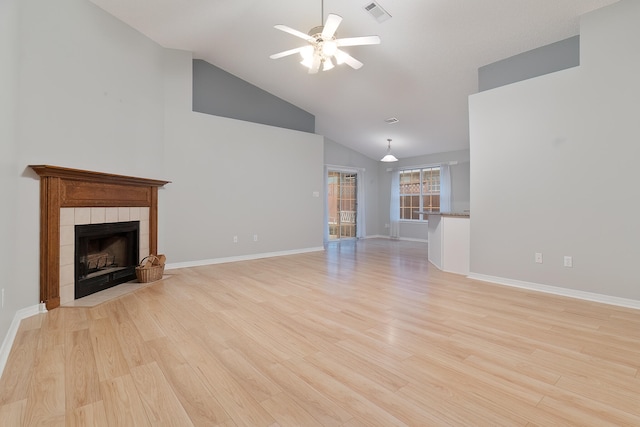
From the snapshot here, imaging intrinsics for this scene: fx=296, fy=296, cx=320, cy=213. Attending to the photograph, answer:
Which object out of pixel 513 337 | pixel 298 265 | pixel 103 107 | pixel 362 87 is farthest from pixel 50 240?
pixel 362 87

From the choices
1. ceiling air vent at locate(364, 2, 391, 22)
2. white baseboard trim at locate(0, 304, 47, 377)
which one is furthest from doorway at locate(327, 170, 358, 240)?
white baseboard trim at locate(0, 304, 47, 377)

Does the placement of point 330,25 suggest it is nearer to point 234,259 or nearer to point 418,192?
point 234,259

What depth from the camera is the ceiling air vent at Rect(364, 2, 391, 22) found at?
3.50 m

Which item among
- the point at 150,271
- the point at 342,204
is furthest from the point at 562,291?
the point at 342,204

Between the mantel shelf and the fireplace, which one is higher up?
the mantel shelf

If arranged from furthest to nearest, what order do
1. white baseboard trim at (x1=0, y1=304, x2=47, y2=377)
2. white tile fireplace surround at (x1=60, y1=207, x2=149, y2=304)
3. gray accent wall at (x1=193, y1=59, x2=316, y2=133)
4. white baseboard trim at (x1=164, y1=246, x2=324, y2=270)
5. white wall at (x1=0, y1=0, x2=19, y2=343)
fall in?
1. gray accent wall at (x1=193, y1=59, x2=316, y2=133)
2. white baseboard trim at (x1=164, y1=246, x2=324, y2=270)
3. white tile fireplace surround at (x1=60, y1=207, x2=149, y2=304)
4. white wall at (x1=0, y1=0, x2=19, y2=343)
5. white baseboard trim at (x1=0, y1=304, x2=47, y2=377)

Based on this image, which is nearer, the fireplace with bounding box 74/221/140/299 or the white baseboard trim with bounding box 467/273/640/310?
the white baseboard trim with bounding box 467/273/640/310

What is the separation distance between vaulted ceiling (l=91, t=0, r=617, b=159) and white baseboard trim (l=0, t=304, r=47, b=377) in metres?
3.50

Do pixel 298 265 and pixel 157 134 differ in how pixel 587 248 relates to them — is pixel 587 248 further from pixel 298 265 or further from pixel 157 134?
pixel 157 134

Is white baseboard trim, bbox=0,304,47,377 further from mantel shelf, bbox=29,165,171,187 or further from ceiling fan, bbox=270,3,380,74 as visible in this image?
ceiling fan, bbox=270,3,380,74

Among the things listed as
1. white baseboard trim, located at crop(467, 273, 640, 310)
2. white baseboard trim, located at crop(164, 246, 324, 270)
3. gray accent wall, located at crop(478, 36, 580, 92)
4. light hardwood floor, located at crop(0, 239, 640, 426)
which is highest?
gray accent wall, located at crop(478, 36, 580, 92)

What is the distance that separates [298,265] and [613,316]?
3.92 m

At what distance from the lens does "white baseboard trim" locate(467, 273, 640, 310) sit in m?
3.03

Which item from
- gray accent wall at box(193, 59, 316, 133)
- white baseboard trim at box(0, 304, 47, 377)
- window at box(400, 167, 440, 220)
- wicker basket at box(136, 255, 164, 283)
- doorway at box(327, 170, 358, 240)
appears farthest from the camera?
doorway at box(327, 170, 358, 240)
